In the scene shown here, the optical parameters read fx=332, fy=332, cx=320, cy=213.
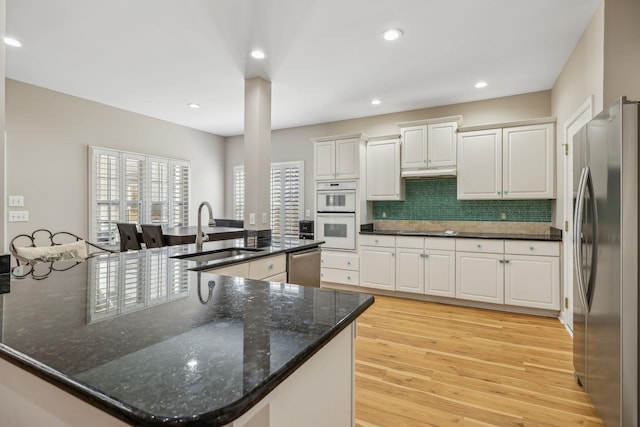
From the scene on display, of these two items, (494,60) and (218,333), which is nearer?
(218,333)

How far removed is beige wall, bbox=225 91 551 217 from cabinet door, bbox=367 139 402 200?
428 mm

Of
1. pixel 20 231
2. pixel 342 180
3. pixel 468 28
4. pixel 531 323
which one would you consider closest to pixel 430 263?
pixel 531 323

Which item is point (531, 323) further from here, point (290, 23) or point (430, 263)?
point (290, 23)

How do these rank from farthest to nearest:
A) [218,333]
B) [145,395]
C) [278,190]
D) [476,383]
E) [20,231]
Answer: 1. [278,190]
2. [20,231]
3. [476,383]
4. [218,333]
5. [145,395]

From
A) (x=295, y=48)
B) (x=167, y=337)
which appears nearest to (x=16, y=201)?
(x=295, y=48)

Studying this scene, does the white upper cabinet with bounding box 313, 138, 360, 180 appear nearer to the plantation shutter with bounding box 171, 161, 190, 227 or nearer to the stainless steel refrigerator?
the plantation shutter with bounding box 171, 161, 190, 227

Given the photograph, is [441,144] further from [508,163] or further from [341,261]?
[341,261]

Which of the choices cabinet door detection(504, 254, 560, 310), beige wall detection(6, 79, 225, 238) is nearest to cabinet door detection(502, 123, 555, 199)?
cabinet door detection(504, 254, 560, 310)

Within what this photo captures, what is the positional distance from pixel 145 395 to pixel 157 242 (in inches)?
133

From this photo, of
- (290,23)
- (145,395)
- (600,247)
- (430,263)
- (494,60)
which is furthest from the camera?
(430,263)

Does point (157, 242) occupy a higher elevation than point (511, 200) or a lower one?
lower

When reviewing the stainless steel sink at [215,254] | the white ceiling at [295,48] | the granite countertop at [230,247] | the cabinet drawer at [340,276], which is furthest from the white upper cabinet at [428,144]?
the stainless steel sink at [215,254]

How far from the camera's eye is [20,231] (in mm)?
3758

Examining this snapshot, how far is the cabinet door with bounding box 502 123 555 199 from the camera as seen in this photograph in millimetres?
3760
